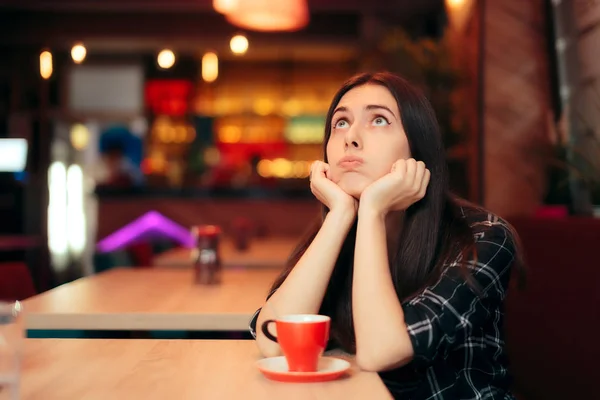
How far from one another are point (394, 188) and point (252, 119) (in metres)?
10.1

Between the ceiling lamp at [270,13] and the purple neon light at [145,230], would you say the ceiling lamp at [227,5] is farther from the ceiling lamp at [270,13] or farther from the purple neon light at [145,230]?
the purple neon light at [145,230]

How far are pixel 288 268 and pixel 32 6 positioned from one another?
28.7 feet

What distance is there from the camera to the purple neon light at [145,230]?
7797 mm

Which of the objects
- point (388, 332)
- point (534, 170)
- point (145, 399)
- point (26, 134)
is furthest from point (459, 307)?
point (26, 134)

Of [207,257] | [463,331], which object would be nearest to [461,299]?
[463,331]

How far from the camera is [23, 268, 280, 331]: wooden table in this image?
6.97 feet

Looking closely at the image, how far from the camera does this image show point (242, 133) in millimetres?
11758

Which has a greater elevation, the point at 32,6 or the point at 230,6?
the point at 32,6

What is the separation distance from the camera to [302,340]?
4.43 ft

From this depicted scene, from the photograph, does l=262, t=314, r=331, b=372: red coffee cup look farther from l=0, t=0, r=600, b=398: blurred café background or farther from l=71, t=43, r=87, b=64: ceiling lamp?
l=71, t=43, r=87, b=64: ceiling lamp

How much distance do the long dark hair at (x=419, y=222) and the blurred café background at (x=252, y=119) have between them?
3.28ft

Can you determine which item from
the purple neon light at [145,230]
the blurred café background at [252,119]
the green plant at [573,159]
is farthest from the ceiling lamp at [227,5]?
the purple neon light at [145,230]

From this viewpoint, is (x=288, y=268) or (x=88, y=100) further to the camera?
(x=88, y=100)

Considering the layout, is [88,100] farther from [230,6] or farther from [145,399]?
[145,399]
